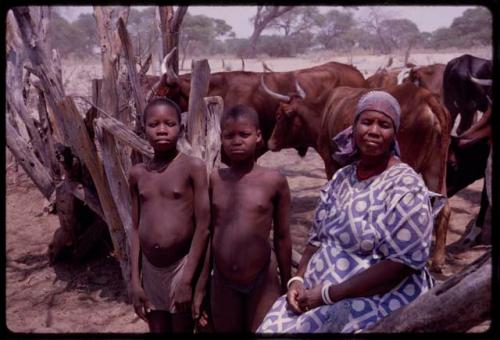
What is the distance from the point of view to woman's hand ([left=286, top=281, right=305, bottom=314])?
2.20 m

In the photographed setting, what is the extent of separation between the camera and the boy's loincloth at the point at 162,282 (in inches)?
103

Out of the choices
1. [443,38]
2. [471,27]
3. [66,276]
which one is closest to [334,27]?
[443,38]

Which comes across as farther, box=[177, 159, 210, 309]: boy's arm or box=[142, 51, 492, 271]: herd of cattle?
box=[142, 51, 492, 271]: herd of cattle

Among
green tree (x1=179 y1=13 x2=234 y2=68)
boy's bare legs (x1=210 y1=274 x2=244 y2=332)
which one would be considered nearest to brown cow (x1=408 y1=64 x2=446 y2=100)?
boy's bare legs (x1=210 y1=274 x2=244 y2=332)

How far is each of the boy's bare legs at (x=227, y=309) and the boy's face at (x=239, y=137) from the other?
2.05ft

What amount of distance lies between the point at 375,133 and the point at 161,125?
3.43 feet

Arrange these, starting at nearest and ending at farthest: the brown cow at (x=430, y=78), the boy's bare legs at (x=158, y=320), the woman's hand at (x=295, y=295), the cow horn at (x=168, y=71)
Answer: the woman's hand at (x=295, y=295) < the boy's bare legs at (x=158, y=320) < the cow horn at (x=168, y=71) < the brown cow at (x=430, y=78)

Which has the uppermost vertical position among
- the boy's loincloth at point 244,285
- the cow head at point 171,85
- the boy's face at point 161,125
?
the boy's face at point 161,125

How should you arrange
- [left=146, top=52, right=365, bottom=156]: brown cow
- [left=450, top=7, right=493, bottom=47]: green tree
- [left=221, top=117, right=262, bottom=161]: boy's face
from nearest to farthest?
1. [left=221, top=117, right=262, bottom=161]: boy's face
2. [left=146, top=52, right=365, bottom=156]: brown cow
3. [left=450, top=7, right=493, bottom=47]: green tree

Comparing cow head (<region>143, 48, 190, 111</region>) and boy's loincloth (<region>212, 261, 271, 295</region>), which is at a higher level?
cow head (<region>143, 48, 190, 111</region>)

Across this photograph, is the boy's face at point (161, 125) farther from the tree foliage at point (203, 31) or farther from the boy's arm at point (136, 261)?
the tree foliage at point (203, 31)

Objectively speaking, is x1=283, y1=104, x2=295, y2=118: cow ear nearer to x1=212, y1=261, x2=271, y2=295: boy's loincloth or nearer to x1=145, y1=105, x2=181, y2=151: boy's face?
x1=145, y1=105, x2=181, y2=151: boy's face

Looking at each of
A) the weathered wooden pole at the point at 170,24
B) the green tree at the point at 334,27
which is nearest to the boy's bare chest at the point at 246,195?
the weathered wooden pole at the point at 170,24

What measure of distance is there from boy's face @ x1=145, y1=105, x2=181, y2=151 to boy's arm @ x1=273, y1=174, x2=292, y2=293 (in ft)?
1.95
